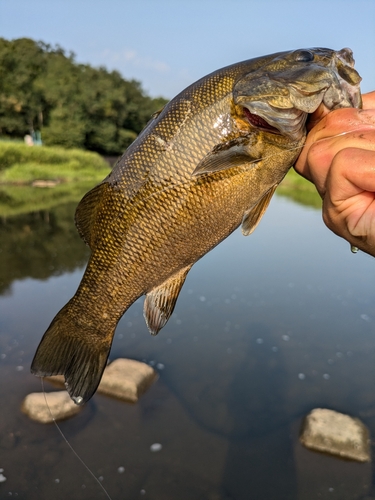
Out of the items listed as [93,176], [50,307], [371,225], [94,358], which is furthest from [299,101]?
[93,176]

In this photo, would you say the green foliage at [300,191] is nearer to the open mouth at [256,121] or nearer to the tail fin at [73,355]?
the open mouth at [256,121]

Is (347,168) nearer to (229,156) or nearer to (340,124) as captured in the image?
(340,124)

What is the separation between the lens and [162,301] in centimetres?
227

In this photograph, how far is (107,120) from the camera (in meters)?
53.2

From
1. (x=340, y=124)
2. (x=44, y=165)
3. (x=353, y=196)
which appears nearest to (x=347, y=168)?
(x=353, y=196)

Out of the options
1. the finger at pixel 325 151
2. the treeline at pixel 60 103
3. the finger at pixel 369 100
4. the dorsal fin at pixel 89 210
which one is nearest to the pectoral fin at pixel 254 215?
the finger at pixel 325 151

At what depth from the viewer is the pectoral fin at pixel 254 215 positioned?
2145mm

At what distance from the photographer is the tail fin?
228 centimetres

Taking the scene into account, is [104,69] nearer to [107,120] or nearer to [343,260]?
[107,120]

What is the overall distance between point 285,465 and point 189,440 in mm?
1133

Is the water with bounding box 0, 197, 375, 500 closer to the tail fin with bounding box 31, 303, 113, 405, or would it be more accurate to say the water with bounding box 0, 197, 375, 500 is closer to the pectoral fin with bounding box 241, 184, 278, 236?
the tail fin with bounding box 31, 303, 113, 405

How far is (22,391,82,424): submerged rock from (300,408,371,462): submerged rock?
2.90 m

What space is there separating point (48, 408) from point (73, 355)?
10.6ft

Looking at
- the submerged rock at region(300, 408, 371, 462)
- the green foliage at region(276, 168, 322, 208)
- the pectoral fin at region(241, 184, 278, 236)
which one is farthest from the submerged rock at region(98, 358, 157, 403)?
the green foliage at region(276, 168, 322, 208)
